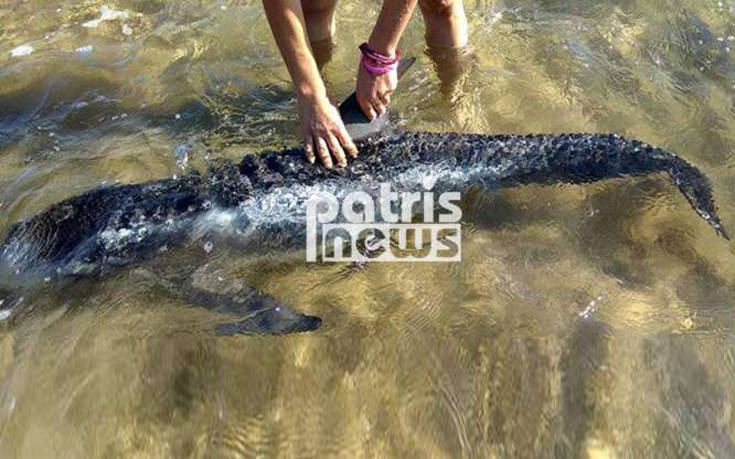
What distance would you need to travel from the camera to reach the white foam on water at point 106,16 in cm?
609

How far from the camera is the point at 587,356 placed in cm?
346

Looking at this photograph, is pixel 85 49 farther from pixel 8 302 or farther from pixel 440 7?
pixel 440 7

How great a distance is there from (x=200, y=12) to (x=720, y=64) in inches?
174

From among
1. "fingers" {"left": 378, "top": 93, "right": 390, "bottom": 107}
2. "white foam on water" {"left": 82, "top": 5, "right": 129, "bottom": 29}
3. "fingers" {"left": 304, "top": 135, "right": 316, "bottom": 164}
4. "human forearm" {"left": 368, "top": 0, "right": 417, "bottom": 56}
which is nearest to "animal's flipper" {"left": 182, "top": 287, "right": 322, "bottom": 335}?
"fingers" {"left": 304, "top": 135, "right": 316, "bottom": 164}

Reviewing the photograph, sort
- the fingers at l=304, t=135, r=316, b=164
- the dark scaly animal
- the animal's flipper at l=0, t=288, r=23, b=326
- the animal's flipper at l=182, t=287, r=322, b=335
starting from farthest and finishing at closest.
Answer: the fingers at l=304, t=135, r=316, b=164, the dark scaly animal, the animal's flipper at l=0, t=288, r=23, b=326, the animal's flipper at l=182, t=287, r=322, b=335

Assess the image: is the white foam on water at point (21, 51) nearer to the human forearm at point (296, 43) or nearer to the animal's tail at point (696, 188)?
the human forearm at point (296, 43)

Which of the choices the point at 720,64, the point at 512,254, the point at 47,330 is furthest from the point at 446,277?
the point at 720,64

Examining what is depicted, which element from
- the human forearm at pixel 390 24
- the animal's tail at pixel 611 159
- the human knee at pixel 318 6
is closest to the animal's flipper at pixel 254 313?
the human forearm at pixel 390 24

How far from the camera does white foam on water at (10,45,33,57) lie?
18.8ft

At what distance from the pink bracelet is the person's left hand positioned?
0.03 meters

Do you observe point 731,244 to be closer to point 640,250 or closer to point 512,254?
point 640,250

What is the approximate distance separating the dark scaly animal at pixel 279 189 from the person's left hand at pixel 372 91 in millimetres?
61

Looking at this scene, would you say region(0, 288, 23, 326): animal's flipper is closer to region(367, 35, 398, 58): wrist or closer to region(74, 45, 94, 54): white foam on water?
region(367, 35, 398, 58): wrist

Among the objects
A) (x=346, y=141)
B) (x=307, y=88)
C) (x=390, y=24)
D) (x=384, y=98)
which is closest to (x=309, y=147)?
(x=346, y=141)
